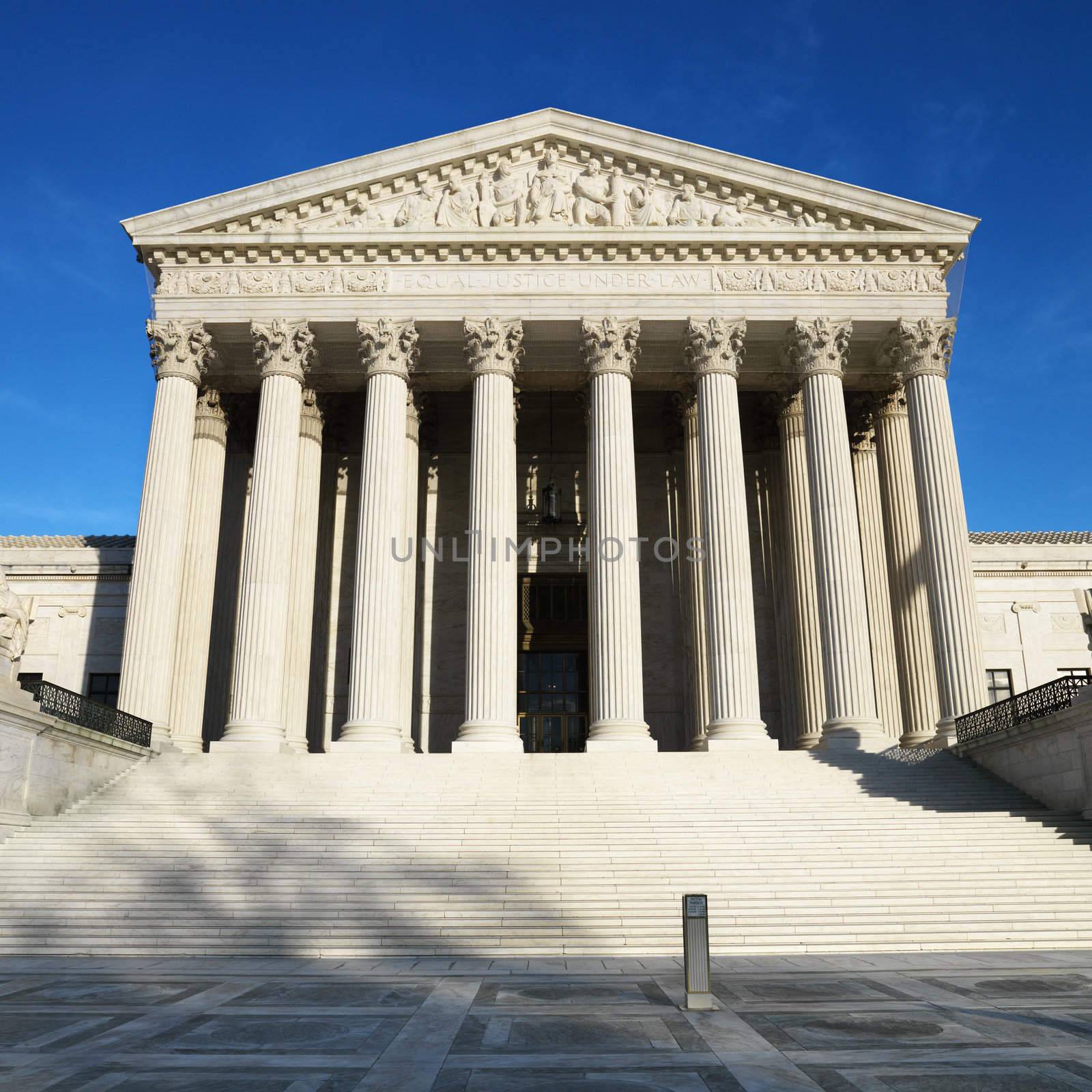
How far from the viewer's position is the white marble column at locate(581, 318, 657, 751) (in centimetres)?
2731

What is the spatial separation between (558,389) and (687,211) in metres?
7.94

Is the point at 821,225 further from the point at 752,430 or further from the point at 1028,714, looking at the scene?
the point at 1028,714

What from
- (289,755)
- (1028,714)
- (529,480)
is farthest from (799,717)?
(289,755)

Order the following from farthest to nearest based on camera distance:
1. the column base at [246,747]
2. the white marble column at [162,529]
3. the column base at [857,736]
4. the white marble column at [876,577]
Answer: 1. the white marble column at [876,577]
2. the white marble column at [162,529]
3. the column base at [857,736]
4. the column base at [246,747]

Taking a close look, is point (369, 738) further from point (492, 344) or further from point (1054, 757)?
point (1054, 757)

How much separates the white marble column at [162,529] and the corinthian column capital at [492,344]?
8535mm

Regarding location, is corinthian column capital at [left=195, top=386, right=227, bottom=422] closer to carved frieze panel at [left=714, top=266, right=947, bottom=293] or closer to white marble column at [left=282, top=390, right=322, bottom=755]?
white marble column at [left=282, top=390, right=322, bottom=755]

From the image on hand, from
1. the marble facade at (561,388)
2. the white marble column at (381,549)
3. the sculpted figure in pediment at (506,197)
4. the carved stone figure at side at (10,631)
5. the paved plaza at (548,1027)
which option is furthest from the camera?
the sculpted figure in pediment at (506,197)

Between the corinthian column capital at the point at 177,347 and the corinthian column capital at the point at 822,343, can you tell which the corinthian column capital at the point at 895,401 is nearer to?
the corinthian column capital at the point at 822,343

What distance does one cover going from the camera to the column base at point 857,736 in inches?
1061

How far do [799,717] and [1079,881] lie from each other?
52.3 feet

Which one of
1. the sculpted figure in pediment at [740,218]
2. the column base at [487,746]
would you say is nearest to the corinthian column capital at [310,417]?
the column base at [487,746]

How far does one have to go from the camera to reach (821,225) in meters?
31.5

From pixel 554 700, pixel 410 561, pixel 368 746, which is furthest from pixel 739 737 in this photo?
pixel 554 700
